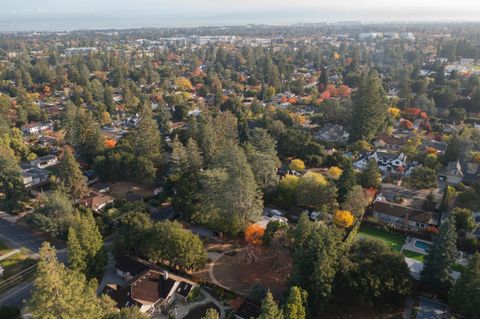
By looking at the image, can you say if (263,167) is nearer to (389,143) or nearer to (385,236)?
(385,236)

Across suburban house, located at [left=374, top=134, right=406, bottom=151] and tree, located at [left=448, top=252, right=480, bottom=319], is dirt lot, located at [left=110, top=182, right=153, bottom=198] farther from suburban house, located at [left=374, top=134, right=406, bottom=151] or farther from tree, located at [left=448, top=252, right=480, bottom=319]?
suburban house, located at [left=374, top=134, right=406, bottom=151]

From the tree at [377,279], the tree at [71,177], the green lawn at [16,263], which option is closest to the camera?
the tree at [377,279]

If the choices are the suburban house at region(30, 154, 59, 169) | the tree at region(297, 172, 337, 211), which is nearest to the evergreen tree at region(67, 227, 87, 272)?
the tree at region(297, 172, 337, 211)

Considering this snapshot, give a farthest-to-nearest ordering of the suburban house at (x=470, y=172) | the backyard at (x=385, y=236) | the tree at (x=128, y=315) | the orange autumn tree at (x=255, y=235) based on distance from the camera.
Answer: the suburban house at (x=470, y=172)
the backyard at (x=385, y=236)
the orange autumn tree at (x=255, y=235)
the tree at (x=128, y=315)

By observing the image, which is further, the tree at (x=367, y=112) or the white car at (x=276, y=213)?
the tree at (x=367, y=112)

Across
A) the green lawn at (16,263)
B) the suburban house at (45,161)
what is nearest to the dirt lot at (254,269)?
the green lawn at (16,263)

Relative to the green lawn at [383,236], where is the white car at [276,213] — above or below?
above

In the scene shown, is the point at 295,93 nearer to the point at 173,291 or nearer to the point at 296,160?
the point at 296,160

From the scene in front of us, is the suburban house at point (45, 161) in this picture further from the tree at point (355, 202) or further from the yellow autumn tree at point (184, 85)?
the yellow autumn tree at point (184, 85)
